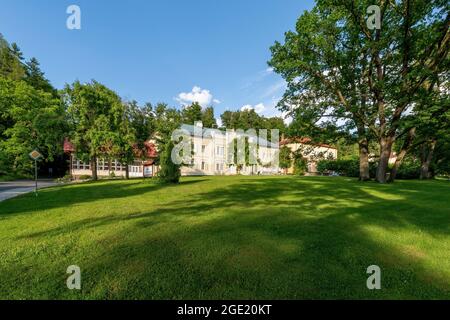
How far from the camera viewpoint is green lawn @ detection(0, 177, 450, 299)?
10.8ft

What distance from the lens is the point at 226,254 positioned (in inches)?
176

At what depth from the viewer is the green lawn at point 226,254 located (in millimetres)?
3297

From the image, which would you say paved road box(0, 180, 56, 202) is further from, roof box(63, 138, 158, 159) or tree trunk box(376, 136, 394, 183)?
tree trunk box(376, 136, 394, 183)

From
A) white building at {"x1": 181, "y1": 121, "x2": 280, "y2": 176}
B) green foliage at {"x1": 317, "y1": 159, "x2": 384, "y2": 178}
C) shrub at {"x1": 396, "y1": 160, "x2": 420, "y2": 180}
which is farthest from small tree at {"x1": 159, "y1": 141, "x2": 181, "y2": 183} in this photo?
shrub at {"x1": 396, "y1": 160, "x2": 420, "y2": 180}

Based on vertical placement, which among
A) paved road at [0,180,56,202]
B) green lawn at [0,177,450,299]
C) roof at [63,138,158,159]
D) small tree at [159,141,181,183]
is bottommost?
paved road at [0,180,56,202]

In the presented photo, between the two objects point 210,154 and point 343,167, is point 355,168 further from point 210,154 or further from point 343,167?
→ point 210,154

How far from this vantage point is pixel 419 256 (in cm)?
439

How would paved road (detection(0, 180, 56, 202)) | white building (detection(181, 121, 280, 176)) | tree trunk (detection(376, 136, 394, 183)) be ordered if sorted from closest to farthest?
paved road (detection(0, 180, 56, 202))
tree trunk (detection(376, 136, 394, 183))
white building (detection(181, 121, 280, 176))

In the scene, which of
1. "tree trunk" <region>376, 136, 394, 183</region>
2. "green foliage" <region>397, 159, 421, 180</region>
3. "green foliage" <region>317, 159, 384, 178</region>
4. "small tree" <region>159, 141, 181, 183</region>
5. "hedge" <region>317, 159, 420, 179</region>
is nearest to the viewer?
"tree trunk" <region>376, 136, 394, 183</region>
